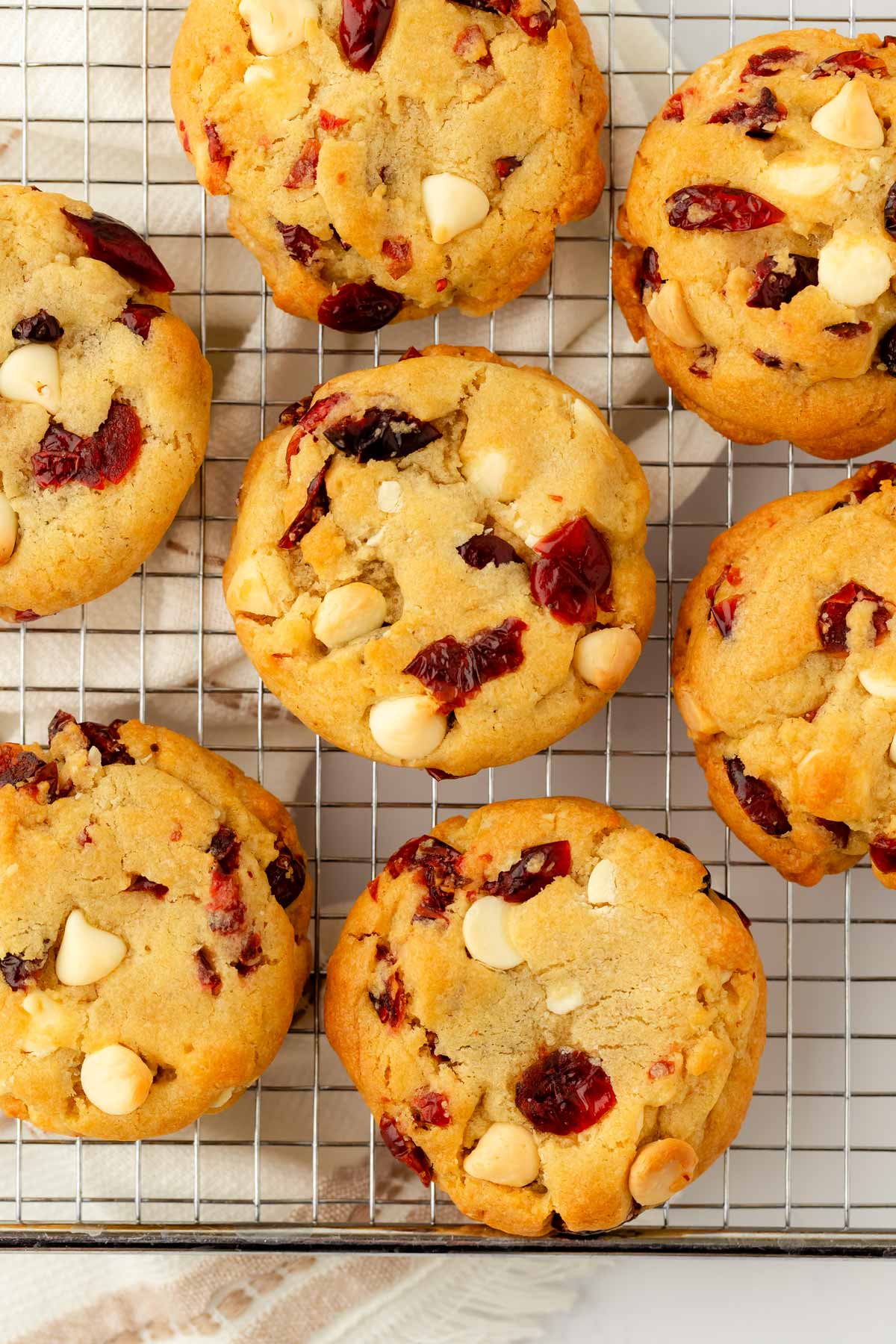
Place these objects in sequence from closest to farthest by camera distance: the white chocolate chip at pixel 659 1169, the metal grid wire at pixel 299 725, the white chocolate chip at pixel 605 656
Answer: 1. the white chocolate chip at pixel 659 1169
2. the white chocolate chip at pixel 605 656
3. the metal grid wire at pixel 299 725

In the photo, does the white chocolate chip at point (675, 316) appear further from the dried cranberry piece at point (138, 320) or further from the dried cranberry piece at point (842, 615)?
the dried cranberry piece at point (138, 320)

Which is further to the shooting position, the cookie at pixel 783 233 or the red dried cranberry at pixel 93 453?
the red dried cranberry at pixel 93 453

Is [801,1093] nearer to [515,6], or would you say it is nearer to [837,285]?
Answer: [837,285]

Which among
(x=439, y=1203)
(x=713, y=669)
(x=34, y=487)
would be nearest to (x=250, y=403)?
(x=34, y=487)

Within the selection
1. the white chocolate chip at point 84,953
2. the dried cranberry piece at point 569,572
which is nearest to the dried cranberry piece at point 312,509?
the dried cranberry piece at point 569,572

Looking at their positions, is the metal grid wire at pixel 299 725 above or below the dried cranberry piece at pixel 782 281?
below

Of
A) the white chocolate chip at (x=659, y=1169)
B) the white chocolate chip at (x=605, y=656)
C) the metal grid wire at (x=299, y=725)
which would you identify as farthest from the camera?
the metal grid wire at (x=299, y=725)

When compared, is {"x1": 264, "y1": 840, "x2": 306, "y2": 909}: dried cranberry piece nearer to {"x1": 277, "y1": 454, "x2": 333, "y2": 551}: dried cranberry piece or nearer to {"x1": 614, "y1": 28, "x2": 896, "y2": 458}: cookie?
{"x1": 277, "y1": 454, "x2": 333, "y2": 551}: dried cranberry piece
